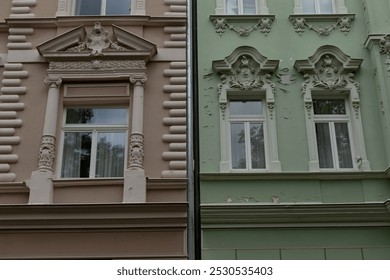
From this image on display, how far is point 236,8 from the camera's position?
12.6m

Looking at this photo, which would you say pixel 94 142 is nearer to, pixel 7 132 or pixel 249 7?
pixel 7 132

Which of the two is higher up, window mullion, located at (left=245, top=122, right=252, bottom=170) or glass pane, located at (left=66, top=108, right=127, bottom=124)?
glass pane, located at (left=66, top=108, right=127, bottom=124)

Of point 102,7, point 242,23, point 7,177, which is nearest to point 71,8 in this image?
point 102,7

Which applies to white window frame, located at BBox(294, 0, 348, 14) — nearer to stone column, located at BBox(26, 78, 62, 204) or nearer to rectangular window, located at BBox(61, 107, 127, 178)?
rectangular window, located at BBox(61, 107, 127, 178)

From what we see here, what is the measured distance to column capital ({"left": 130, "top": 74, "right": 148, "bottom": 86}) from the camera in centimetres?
1138

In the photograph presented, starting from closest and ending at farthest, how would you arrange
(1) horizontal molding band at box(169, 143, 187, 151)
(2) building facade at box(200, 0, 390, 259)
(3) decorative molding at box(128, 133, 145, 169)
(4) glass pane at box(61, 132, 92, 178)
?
(2) building facade at box(200, 0, 390, 259), (3) decorative molding at box(128, 133, 145, 169), (1) horizontal molding band at box(169, 143, 187, 151), (4) glass pane at box(61, 132, 92, 178)

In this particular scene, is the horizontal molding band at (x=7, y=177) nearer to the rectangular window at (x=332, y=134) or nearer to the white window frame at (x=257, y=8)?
the white window frame at (x=257, y=8)

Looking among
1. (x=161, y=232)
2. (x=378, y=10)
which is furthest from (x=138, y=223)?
(x=378, y=10)

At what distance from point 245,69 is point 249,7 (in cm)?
181

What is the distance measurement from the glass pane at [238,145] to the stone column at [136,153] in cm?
190

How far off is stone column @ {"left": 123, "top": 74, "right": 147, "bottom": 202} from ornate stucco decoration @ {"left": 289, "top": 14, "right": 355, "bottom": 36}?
3.64 meters

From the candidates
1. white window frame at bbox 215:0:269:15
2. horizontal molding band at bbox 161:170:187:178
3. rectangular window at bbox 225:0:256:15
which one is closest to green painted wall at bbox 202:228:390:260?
horizontal molding band at bbox 161:170:187:178

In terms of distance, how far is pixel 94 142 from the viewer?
37.2 ft
